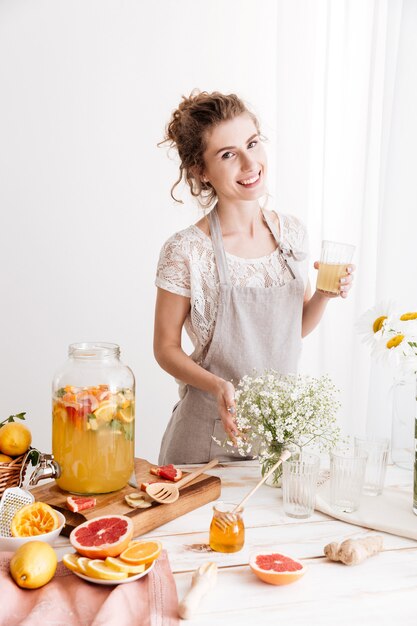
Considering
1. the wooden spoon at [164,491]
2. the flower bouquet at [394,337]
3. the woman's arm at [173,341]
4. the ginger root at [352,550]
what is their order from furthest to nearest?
1. the woman's arm at [173,341]
2. the wooden spoon at [164,491]
3. the flower bouquet at [394,337]
4. the ginger root at [352,550]

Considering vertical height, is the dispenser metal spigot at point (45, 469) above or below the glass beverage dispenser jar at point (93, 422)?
below

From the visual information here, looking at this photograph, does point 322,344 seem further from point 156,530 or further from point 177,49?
point 156,530

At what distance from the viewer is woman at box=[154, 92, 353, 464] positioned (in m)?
2.42

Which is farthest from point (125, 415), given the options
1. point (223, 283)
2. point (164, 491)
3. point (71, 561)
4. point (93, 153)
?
point (93, 153)

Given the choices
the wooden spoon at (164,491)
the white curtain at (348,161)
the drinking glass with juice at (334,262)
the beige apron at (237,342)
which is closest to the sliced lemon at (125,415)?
the wooden spoon at (164,491)

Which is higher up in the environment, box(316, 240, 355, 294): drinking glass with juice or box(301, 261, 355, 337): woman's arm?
box(316, 240, 355, 294): drinking glass with juice

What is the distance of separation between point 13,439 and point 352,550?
81cm

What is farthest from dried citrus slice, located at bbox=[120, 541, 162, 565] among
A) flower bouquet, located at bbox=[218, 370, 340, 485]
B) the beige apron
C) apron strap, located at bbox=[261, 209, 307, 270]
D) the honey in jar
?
apron strap, located at bbox=[261, 209, 307, 270]

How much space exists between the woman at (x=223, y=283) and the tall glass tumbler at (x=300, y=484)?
64 cm

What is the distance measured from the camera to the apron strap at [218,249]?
8.02 ft

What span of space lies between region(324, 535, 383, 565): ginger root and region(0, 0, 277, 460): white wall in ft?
7.76

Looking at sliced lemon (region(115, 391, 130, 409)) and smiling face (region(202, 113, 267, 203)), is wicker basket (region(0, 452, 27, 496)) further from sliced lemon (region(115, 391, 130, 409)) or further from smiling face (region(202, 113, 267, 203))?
smiling face (region(202, 113, 267, 203))

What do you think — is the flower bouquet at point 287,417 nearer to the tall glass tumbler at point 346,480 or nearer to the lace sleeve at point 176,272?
the tall glass tumbler at point 346,480

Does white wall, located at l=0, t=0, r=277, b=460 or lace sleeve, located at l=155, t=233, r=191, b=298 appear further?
white wall, located at l=0, t=0, r=277, b=460
